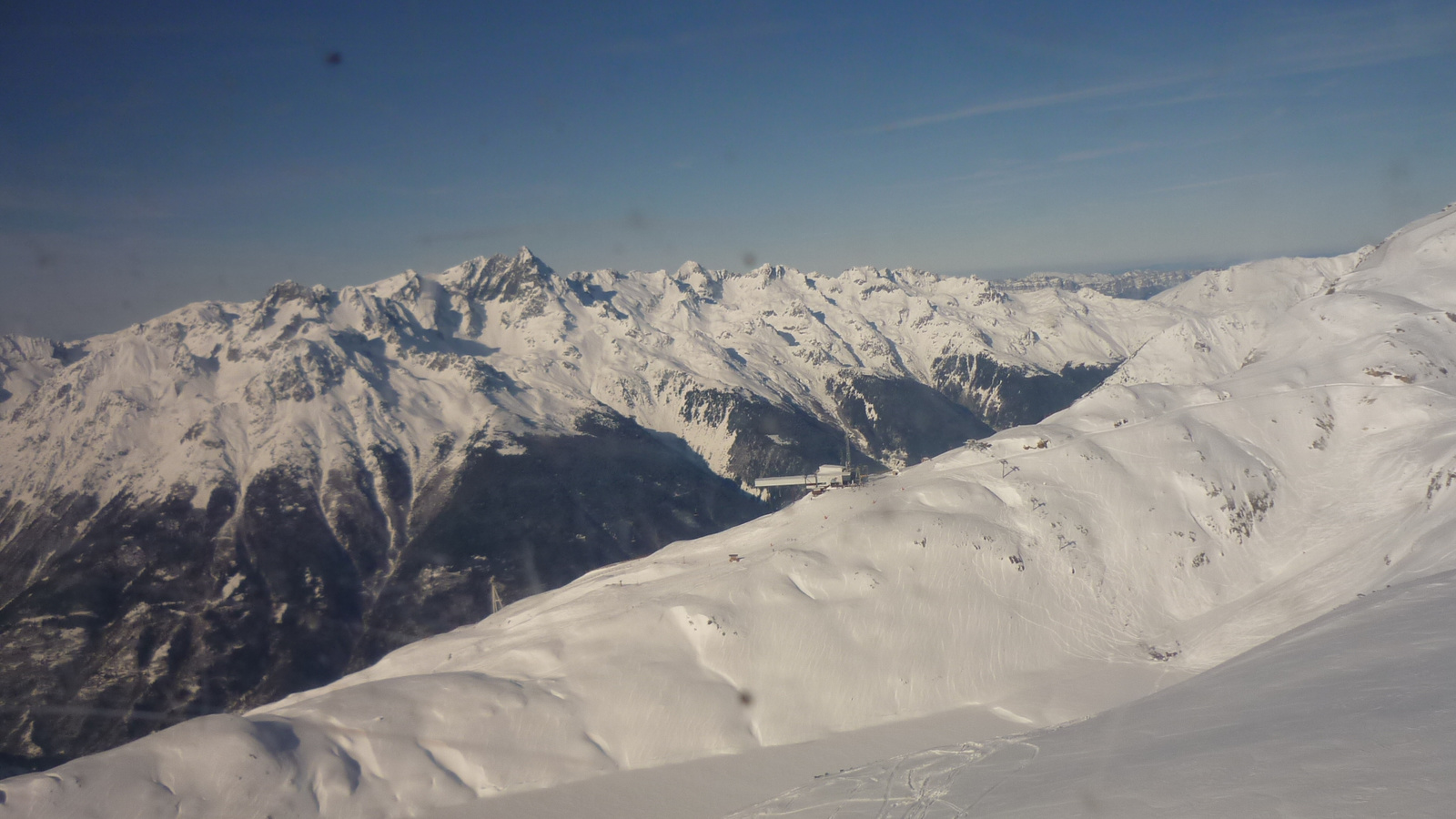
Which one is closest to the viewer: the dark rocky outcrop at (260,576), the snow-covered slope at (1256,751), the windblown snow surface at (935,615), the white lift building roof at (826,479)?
the snow-covered slope at (1256,751)

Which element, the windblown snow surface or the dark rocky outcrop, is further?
the dark rocky outcrop

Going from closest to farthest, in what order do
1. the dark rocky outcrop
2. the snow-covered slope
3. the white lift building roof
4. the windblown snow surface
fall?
the snow-covered slope
the windblown snow surface
the white lift building roof
the dark rocky outcrop

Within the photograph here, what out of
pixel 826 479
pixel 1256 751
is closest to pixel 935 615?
pixel 826 479

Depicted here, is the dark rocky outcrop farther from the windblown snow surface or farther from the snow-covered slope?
the snow-covered slope

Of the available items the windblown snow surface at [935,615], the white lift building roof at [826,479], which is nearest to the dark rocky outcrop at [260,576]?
the white lift building roof at [826,479]

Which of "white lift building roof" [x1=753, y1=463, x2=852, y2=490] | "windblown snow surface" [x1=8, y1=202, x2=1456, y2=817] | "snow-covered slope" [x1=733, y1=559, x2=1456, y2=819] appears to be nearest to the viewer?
"snow-covered slope" [x1=733, y1=559, x2=1456, y2=819]

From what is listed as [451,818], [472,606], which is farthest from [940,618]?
[472,606]

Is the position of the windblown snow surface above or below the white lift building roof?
below

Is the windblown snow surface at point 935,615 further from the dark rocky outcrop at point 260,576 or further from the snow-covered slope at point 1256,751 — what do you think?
the dark rocky outcrop at point 260,576

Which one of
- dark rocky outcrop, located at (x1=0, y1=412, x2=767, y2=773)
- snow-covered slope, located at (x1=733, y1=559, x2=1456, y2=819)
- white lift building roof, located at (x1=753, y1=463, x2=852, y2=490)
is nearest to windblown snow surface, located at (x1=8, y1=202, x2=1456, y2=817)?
snow-covered slope, located at (x1=733, y1=559, x2=1456, y2=819)

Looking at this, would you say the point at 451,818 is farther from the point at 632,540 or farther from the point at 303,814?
the point at 632,540
